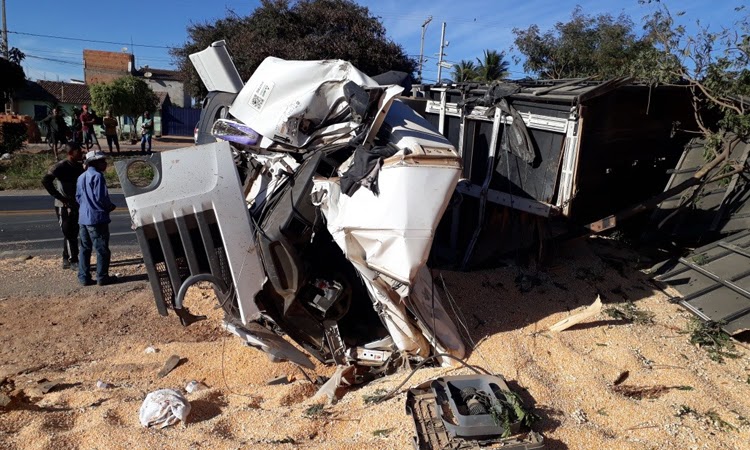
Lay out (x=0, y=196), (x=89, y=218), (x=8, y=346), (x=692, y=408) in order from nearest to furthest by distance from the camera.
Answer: (x=692, y=408) < (x=8, y=346) < (x=89, y=218) < (x=0, y=196)

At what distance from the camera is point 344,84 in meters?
3.93

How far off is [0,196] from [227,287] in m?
10.4

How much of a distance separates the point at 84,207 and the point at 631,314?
18.6 ft

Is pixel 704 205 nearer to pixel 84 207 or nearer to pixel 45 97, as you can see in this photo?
pixel 84 207

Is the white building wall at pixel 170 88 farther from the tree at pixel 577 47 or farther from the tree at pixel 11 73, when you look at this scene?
the tree at pixel 577 47

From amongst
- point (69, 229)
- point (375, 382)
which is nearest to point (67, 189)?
point (69, 229)

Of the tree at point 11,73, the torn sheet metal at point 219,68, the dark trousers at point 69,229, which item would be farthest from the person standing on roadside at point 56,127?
the torn sheet metal at point 219,68

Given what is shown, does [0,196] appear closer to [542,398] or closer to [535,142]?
[535,142]

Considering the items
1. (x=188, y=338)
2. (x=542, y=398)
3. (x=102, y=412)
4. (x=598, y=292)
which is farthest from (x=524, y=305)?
(x=102, y=412)

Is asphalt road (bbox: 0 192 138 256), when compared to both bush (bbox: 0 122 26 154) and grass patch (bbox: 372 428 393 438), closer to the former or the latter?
grass patch (bbox: 372 428 393 438)

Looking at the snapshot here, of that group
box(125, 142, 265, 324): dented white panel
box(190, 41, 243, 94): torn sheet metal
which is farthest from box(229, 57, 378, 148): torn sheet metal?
box(190, 41, 243, 94): torn sheet metal

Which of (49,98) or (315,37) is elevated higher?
(315,37)

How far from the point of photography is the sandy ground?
3.18m

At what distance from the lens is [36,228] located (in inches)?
344
